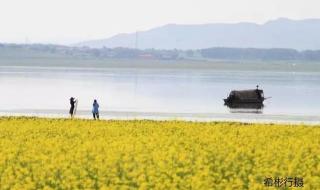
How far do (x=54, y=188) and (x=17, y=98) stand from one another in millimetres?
83801

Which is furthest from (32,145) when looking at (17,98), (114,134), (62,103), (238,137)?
(17,98)

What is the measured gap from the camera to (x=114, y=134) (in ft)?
84.0

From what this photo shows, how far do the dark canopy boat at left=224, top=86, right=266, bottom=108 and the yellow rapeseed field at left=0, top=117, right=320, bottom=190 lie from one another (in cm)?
6042

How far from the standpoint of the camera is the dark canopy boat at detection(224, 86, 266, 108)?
85438 mm

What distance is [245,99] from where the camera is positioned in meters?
86.8

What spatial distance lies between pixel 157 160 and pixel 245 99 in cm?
6975

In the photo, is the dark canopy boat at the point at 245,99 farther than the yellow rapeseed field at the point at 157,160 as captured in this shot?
Yes

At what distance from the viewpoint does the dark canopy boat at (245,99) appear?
8544 cm

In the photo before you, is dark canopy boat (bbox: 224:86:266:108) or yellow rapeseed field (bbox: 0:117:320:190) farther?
dark canopy boat (bbox: 224:86:266:108)

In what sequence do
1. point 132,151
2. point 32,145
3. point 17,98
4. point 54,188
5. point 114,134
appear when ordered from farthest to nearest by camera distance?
point 17,98, point 114,134, point 32,145, point 132,151, point 54,188

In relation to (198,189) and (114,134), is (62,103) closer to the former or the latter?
(114,134)

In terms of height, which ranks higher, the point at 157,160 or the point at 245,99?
the point at 245,99

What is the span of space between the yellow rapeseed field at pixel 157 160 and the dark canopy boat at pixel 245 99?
60423 millimetres

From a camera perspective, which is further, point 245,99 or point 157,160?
point 245,99
